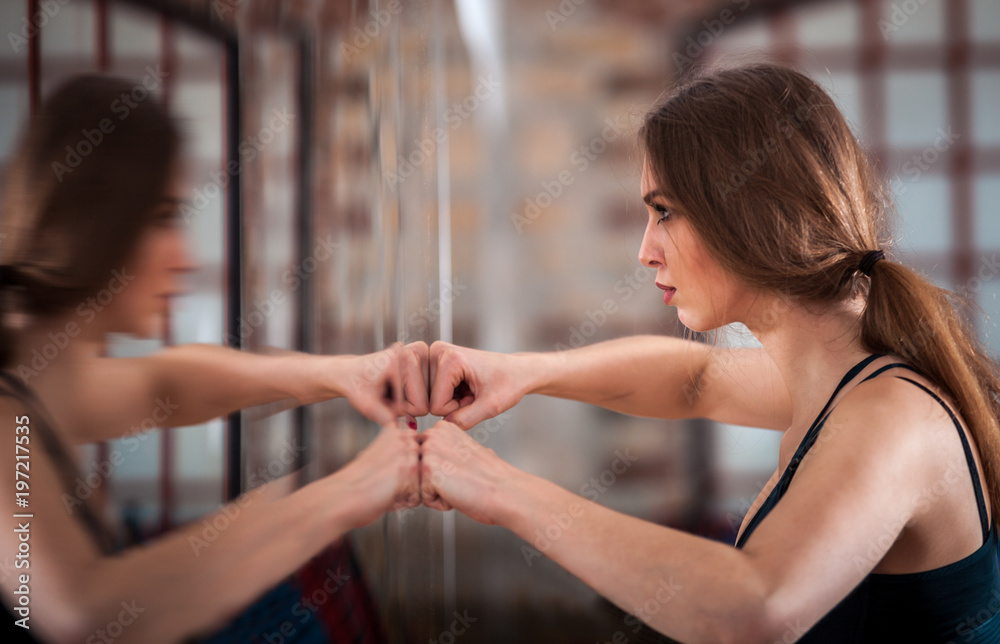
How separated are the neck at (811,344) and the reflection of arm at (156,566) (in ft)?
1.52

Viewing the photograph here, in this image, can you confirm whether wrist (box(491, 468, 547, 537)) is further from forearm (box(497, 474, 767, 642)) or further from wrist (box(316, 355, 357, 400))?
wrist (box(316, 355, 357, 400))

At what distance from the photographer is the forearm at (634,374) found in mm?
754

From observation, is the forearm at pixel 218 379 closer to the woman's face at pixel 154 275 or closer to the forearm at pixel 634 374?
the woman's face at pixel 154 275

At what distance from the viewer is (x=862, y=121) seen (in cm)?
150

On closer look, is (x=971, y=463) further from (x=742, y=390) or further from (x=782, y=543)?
(x=742, y=390)

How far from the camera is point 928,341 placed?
1.58 ft

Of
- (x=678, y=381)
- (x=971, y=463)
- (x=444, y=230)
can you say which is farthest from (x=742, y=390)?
(x=444, y=230)

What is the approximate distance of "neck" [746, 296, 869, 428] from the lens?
0.54 meters

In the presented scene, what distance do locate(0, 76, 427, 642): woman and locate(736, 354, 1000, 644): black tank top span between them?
423mm

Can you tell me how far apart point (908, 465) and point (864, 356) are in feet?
0.43

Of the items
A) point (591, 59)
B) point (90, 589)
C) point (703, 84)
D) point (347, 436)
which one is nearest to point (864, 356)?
point (703, 84)

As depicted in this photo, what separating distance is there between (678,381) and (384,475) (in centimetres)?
52

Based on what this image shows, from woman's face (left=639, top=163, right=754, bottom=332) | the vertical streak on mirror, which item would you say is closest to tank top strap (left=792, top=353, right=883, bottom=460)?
woman's face (left=639, top=163, right=754, bottom=332)

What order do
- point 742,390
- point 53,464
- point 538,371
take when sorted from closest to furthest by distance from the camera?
point 53,464
point 538,371
point 742,390
